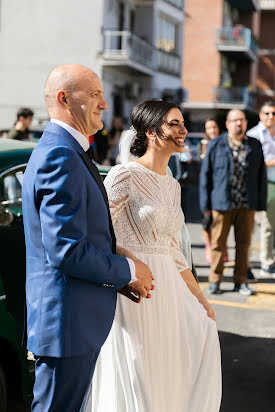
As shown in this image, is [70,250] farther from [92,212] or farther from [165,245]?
[165,245]

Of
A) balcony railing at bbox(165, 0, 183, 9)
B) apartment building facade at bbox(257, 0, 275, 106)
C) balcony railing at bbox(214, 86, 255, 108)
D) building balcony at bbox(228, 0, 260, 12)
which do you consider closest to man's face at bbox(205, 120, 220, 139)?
balcony railing at bbox(165, 0, 183, 9)

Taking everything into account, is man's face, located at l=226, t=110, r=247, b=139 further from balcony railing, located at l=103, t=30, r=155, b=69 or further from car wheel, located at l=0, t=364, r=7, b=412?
balcony railing, located at l=103, t=30, r=155, b=69

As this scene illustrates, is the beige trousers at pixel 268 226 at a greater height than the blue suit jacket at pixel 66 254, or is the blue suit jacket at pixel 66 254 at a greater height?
the blue suit jacket at pixel 66 254

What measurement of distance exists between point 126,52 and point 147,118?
75.1ft

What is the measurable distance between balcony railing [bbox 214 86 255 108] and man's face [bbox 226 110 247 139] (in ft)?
117

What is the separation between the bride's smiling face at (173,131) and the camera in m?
3.27

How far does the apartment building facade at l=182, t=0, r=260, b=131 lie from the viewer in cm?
4153

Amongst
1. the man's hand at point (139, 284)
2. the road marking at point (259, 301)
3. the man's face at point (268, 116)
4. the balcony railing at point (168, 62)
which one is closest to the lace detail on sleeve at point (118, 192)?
the man's hand at point (139, 284)

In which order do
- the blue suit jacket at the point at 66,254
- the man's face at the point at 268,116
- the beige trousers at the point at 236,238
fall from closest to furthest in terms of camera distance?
the blue suit jacket at the point at 66,254 < the beige trousers at the point at 236,238 < the man's face at the point at 268,116

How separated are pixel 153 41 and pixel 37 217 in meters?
28.4

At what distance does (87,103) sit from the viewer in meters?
2.49

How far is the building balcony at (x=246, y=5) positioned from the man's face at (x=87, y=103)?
43.9m

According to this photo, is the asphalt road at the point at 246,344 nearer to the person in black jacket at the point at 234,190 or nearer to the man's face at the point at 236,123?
the person in black jacket at the point at 234,190

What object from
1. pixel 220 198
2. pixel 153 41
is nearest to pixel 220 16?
pixel 153 41
